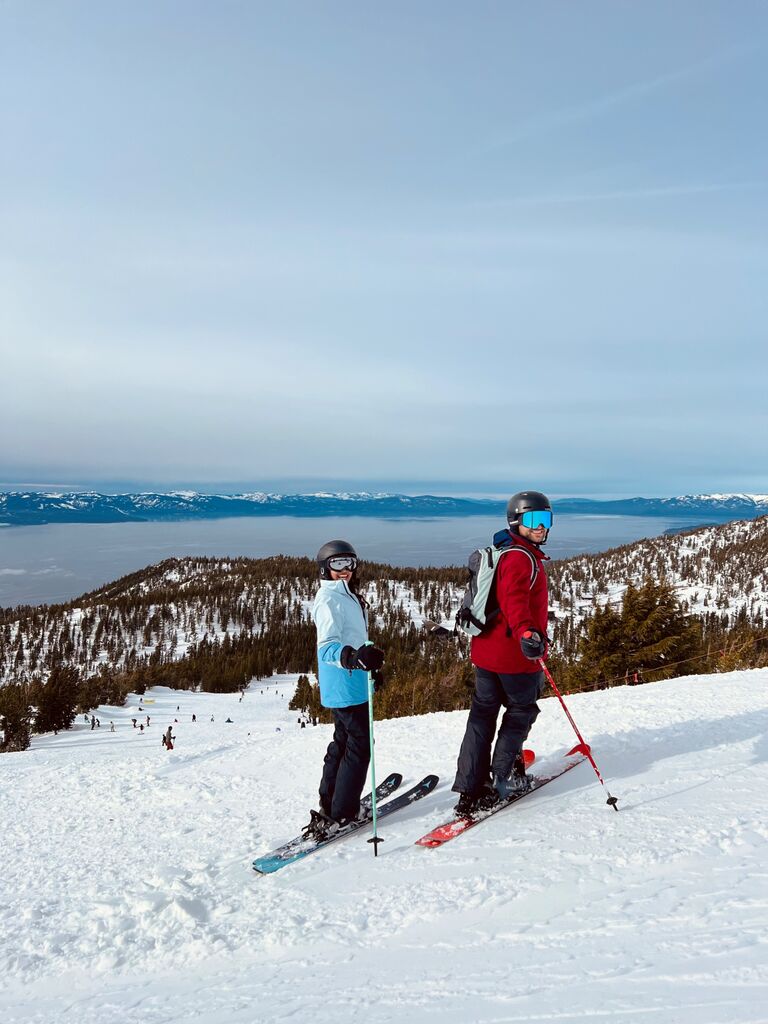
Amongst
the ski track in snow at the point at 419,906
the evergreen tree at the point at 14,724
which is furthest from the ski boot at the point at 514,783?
the evergreen tree at the point at 14,724

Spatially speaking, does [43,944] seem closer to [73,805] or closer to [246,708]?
[73,805]


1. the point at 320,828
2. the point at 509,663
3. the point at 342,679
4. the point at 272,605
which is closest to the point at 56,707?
the point at 320,828

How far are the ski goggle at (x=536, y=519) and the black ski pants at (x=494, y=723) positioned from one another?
1.39 metres

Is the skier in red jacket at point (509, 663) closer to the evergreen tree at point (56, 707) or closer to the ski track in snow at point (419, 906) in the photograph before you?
the ski track in snow at point (419, 906)

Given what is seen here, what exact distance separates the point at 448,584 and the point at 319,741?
177m

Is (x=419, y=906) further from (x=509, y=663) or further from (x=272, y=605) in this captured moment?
(x=272, y=605)

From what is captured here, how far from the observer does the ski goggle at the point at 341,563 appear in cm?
532

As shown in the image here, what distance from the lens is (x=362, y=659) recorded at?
4.80 m

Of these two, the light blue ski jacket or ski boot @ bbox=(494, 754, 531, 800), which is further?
ski boot @ bbox=(494, 754, 531, 800)

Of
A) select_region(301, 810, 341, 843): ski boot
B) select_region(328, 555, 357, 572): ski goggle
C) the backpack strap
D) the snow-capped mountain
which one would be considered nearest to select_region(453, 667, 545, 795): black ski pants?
the backpack strap

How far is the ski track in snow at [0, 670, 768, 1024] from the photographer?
287 centimetres

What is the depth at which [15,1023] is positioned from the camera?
3.12 m

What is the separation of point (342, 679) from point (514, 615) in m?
1.73

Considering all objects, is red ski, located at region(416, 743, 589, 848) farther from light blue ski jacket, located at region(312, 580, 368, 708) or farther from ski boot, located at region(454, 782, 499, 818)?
light blue ski jacket, located at region(312, 580, 368, 708)
